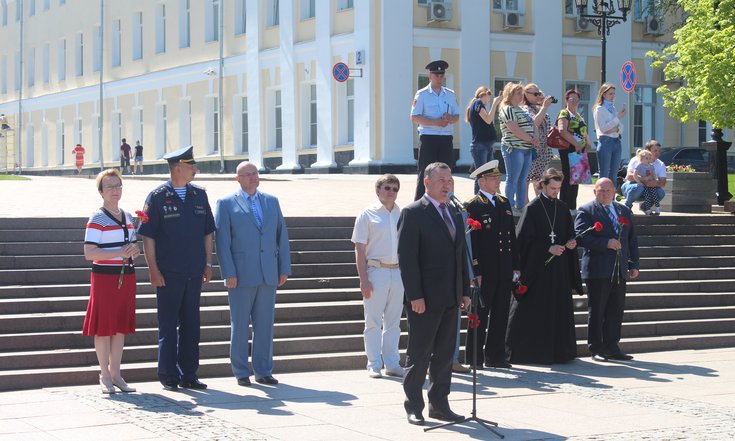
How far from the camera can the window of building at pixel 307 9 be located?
40375mm

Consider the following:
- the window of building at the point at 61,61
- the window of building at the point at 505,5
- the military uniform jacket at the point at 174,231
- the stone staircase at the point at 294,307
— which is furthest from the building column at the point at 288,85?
the military uniform jacket at the point at 174,231

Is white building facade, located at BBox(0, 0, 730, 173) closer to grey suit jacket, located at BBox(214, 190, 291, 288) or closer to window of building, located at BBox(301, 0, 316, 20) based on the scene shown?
window of building, located at BBox(301, 0, 316, 20)

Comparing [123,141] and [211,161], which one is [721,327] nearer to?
[211,161]

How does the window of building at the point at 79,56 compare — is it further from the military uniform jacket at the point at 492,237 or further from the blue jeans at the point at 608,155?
the military uniform jacket at the point at 492,237

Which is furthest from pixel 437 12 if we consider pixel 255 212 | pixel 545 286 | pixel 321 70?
pixel 255 212

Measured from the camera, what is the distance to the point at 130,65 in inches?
2046

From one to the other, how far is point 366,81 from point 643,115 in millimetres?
10155

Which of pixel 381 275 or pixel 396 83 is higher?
pixel 396 83

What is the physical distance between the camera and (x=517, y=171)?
1720cm

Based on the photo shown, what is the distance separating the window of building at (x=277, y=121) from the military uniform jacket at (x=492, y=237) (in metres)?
29.8

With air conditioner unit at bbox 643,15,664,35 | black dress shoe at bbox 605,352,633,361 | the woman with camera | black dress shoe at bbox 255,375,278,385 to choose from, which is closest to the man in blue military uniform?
black dress shoe at bbox 255,375,278,385

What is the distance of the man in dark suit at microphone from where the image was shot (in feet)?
32.9

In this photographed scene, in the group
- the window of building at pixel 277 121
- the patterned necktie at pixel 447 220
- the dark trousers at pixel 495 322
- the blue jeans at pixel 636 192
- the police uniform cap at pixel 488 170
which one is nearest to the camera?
the patterned necktie at pixel 447 220

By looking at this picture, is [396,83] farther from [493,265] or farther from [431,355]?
[431,355]
